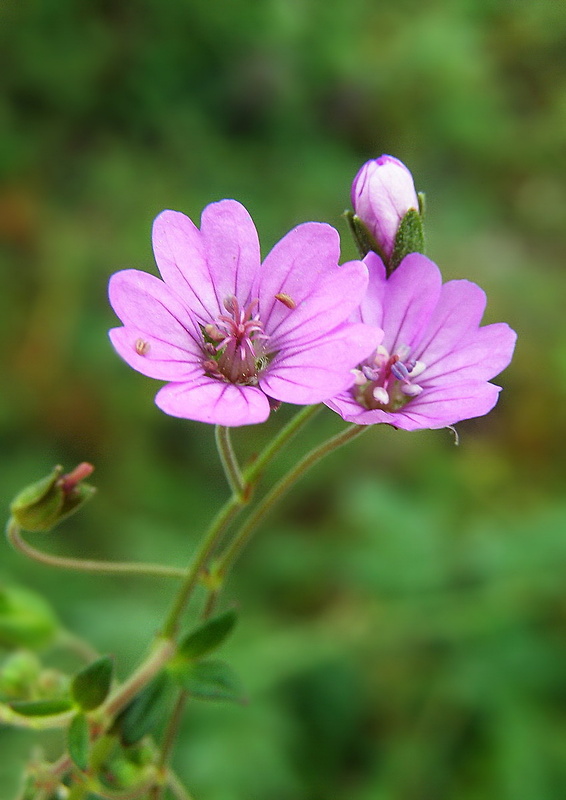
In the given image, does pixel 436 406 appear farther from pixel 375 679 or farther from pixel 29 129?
pixel 29 129

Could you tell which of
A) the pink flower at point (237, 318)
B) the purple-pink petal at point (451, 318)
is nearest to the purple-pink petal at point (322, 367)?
the pink flower at point (237, 318)

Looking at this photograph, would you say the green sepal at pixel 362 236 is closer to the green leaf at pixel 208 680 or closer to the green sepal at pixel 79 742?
the green leaf at pixel 208 680

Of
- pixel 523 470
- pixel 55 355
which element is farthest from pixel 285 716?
pixel 55 355

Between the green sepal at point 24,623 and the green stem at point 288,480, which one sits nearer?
the green stem at point 288,480

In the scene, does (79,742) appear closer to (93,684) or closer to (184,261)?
(93,684)

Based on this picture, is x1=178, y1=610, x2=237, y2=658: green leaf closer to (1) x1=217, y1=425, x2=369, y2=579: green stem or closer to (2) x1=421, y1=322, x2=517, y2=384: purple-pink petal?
(1) x1=217, y1=425, x2=369, y2=579: green stem

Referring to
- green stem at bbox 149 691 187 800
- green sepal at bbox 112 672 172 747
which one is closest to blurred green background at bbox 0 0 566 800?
green stem at bbox 149 691 187 800

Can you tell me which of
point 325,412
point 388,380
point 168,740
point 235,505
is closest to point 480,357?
point 388,380
